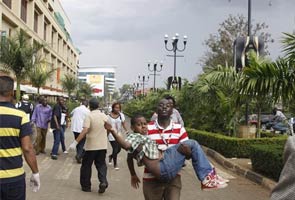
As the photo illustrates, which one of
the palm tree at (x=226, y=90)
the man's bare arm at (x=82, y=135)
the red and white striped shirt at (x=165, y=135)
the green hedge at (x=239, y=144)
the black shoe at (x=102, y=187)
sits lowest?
the black shoe at (x=102, y=187)

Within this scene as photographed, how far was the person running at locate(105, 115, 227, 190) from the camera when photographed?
15.4ft

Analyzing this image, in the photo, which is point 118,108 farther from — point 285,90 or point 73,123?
point 285,90

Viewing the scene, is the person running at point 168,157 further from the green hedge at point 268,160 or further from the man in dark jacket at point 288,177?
the green hedge at point 268,160

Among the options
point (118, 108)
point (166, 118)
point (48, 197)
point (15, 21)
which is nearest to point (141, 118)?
point (166, 118)

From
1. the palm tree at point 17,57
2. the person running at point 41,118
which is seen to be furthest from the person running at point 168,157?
the palm tree at point 17,57

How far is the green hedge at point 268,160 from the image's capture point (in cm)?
969

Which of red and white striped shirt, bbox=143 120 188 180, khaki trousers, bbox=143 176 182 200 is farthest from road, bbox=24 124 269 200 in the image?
red and white striped shirt, bbox=143 120 188 180

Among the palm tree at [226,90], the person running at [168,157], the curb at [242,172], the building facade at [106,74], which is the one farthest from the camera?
the building facade at [106,74]

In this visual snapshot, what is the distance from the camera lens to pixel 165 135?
519cm

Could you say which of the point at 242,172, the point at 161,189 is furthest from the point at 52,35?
the point at 161,189

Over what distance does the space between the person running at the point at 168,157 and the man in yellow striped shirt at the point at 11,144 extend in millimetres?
931

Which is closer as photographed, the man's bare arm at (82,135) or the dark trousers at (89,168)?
the man's bare arm at (82,135)

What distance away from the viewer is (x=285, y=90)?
10.2 meters

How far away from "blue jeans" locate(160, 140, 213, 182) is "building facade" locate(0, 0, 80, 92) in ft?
81.0
